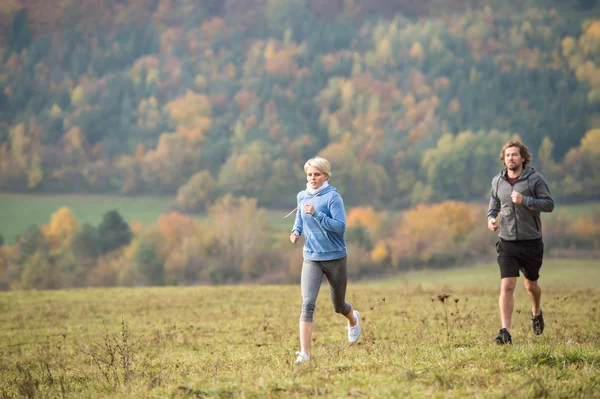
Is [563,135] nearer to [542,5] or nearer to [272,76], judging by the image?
[542,5]

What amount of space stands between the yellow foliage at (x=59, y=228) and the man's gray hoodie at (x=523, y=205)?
309 feet

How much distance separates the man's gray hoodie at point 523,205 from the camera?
9.83 meters

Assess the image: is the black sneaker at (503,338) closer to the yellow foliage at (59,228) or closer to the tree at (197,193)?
the yellow foliage at (59,228)

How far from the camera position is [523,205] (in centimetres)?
984

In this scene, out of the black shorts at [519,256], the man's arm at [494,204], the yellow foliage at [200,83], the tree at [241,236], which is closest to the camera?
the black shorts at [519,256]

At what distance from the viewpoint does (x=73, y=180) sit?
12938 cm

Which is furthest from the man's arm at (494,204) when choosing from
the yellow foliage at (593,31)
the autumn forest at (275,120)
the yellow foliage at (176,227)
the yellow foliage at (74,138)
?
the yellow foliage at (74,138)

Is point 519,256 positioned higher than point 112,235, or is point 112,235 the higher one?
point 112,235

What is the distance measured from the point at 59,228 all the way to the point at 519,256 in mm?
102320

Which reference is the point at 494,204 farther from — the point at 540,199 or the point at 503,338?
the point at 503,338

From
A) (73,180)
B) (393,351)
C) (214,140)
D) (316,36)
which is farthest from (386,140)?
(393,351)

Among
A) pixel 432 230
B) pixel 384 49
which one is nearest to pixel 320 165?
pixel 432 230

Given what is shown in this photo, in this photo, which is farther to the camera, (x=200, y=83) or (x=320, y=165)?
(x=200, y=83)

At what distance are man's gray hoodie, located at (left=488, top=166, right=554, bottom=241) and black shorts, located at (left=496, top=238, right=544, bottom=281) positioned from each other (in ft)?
0.33
